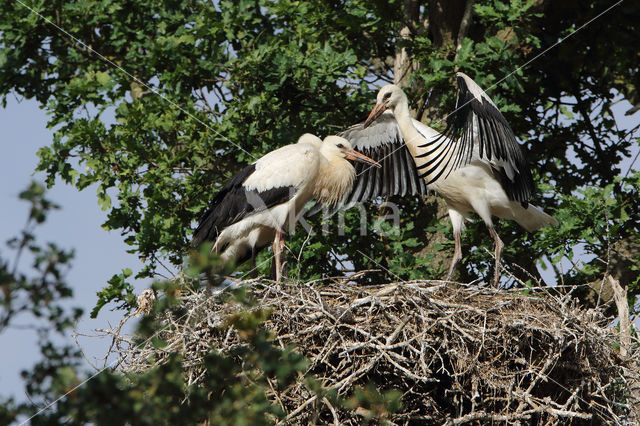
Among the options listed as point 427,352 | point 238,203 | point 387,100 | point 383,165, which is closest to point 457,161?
point 387,100

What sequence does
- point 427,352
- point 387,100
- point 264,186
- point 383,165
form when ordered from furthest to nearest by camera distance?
point 383,165
point 387,100
point 264,186
point 427,352

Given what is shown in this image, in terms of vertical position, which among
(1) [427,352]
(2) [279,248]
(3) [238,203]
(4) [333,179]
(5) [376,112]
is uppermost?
(5) [376,112]

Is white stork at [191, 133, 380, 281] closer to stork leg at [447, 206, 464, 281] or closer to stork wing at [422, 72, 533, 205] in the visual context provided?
stork wing at [422, 72, 533, 205]

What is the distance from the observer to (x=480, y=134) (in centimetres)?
670

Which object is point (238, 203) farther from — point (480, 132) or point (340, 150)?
point (480, 132)

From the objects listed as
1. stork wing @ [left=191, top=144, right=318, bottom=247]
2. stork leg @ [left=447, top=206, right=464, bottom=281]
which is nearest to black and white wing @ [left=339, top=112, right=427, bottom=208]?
stork leg @ [left=447, top=206, right=464, bottom=281]

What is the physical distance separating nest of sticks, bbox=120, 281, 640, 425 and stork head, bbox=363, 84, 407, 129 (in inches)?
92.9

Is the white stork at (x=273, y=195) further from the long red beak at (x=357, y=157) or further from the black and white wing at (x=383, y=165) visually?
the black and white wing at (x=383, y=165)

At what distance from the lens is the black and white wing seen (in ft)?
25.3

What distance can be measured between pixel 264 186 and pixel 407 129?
53.4 inches

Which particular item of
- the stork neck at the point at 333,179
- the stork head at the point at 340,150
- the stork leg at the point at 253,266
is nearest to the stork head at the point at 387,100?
the stork head at the point at 340,150

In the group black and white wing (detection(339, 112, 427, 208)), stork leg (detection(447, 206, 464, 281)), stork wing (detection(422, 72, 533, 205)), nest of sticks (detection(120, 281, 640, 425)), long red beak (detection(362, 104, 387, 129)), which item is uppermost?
long red beak (detection(362, 104, 387, 129))

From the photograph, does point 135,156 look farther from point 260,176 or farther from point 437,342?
point 437,342

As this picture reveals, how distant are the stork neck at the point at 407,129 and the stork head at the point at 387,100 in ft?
0.12
